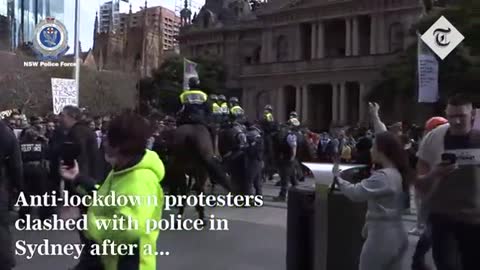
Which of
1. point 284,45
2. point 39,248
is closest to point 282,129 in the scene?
point 39,248

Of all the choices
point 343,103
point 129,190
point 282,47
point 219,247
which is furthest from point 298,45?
point 129,190

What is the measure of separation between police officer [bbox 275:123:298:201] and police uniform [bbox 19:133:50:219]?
226 inches

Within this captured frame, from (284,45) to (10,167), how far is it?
76.3m

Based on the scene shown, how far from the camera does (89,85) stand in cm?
6444

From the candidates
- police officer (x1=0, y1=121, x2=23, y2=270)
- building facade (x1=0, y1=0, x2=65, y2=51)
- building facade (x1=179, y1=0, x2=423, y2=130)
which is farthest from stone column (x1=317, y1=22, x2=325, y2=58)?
police officer (x1=0, y1=121, x2=23, y2=270)

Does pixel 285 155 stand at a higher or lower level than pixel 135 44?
lower

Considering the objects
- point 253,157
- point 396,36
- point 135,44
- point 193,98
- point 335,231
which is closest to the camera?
point 335,231

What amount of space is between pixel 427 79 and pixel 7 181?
427 inches

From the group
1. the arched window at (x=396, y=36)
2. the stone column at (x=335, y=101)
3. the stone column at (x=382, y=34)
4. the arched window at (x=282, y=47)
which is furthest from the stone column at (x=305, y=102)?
the arched window at (x=396, y=36)

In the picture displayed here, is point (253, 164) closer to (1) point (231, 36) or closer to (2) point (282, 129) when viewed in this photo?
(2) point (282, 129)

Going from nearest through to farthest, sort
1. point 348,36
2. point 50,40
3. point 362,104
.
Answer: point 50,40 → point 362,104 → point 348,36

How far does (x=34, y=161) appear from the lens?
43.1ft

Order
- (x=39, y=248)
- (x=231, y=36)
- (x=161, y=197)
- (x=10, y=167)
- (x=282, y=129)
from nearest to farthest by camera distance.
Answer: (x=161, y=197) < (x=10, y=167) < (x=39, y=248) < (x=282, y=129) < (x=231, y=36)

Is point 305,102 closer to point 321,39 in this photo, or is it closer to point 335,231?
point 321,39
